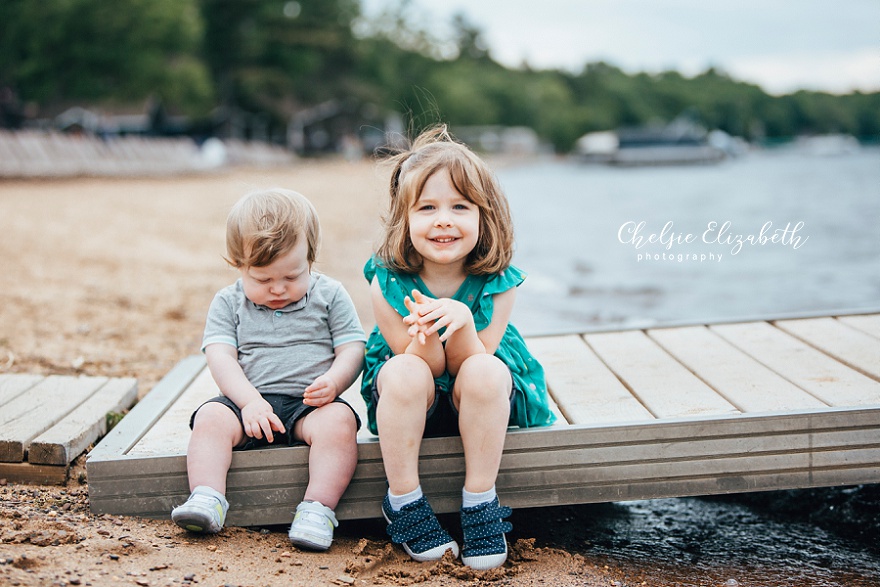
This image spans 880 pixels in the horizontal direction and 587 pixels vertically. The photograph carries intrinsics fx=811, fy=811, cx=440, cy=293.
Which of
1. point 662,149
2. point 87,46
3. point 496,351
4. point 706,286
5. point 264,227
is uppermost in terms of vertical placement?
point 87,46

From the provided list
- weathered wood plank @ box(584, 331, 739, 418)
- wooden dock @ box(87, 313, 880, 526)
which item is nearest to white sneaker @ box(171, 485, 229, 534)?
wooden dock @ box(87, 313, 880, 526)

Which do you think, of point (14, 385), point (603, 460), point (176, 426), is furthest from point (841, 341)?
point (14, 385)

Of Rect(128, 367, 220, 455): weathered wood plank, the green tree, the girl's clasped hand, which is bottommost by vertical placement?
Rect(128, 367, 220, 455): weathered wood plank

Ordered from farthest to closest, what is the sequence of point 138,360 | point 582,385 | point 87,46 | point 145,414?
point 87,46
point 138,360
point 582,385
point 145,414

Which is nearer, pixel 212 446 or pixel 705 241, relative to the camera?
pixel 212 446

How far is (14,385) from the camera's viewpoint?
11.6 feet

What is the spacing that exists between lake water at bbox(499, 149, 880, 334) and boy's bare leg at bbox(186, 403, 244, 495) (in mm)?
1801

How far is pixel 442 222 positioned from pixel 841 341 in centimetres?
209

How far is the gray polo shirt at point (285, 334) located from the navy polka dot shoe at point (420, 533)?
556 millimetres

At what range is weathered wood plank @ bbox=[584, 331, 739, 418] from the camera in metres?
2.81

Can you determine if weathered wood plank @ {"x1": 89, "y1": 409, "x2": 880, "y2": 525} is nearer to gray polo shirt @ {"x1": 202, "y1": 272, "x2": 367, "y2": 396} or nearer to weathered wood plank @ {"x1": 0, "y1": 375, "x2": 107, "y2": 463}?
gray polo shirt @ {"x1": 202, "y1": 272, "x2": 367, "y2": 396}

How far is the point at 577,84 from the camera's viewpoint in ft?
368

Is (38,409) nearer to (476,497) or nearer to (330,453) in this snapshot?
(330,453)

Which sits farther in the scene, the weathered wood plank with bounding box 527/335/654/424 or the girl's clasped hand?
the weathered wood plank with bounding box 527/335/654/424
